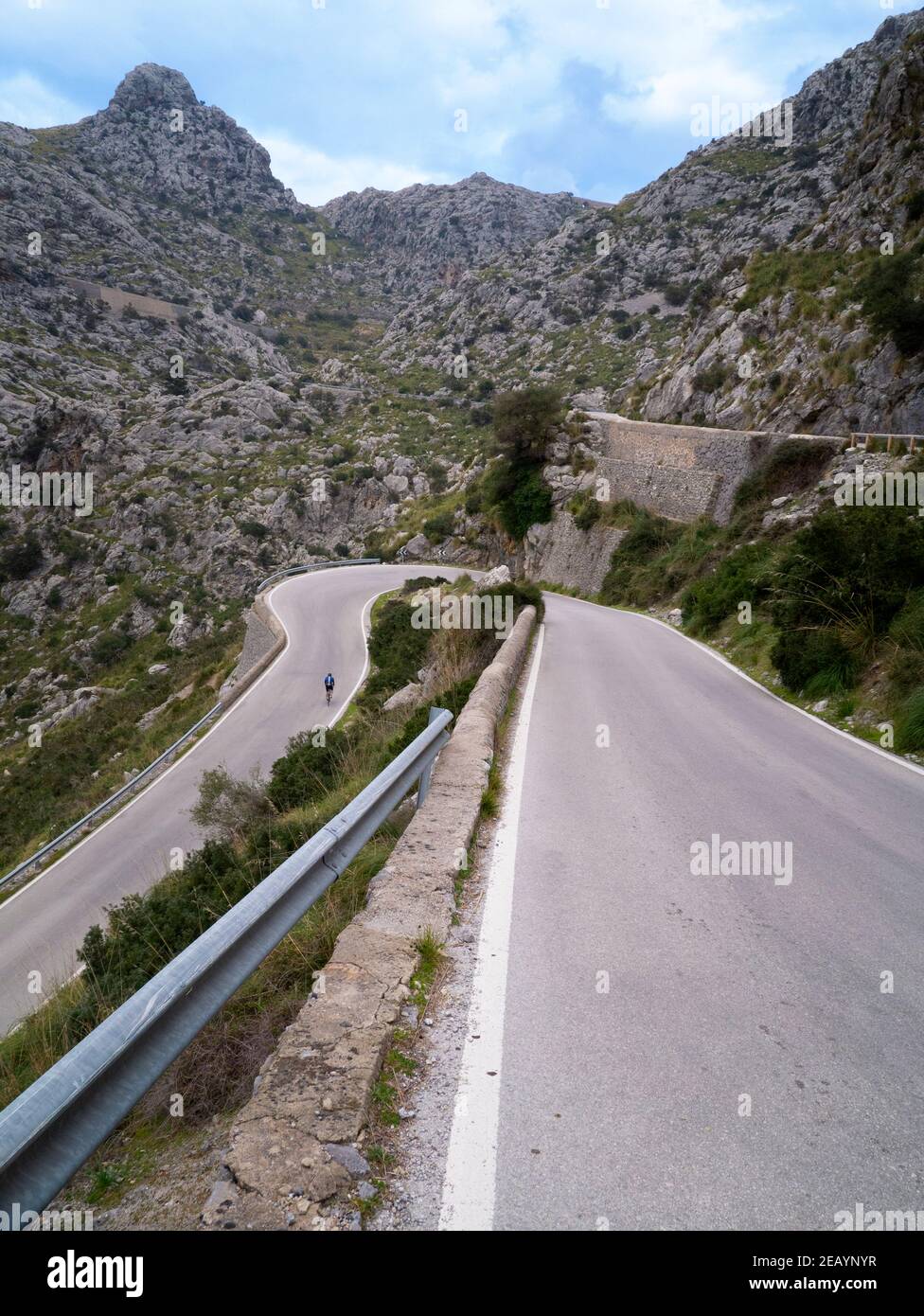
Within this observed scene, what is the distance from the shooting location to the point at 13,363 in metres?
68.9

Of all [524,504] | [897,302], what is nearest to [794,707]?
[897,302]

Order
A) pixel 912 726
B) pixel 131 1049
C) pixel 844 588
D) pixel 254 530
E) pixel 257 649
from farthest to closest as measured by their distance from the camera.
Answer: pixel 254 530 → pixel 257 649 → pixel 844 588 → pixel 912 726 → pixel 131 1049

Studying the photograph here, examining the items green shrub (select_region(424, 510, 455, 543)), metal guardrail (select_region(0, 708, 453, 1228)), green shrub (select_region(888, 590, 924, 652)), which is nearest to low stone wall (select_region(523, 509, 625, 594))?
green shrub (select_region(424, 510, 455, 543))

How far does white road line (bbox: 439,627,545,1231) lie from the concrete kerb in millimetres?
275

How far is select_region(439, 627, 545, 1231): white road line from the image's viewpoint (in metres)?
2.03

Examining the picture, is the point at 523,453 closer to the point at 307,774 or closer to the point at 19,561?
the point at 307,774

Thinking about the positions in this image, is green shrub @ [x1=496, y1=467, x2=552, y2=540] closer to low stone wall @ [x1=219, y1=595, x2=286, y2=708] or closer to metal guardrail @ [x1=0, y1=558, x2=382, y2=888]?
low stone wall @ [x1=219, y1=595, x2=286, y2=708]

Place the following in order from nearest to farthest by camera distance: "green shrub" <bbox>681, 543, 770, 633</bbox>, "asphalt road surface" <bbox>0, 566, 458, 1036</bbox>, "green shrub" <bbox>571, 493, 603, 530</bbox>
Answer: "asphalt road surface" <bbox>0, 566, 458, 1036</bbox>
"green shrub" <bbox>681, 543, 770, 633</bbox>
"green shrub" <bbox>571, 493, 603, 530</bbox>

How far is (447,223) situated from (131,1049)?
16074 centimetres

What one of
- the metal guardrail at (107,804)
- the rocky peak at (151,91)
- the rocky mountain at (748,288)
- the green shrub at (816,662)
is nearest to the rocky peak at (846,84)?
the rocky mountain at (748,288)

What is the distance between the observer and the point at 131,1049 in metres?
1.94
